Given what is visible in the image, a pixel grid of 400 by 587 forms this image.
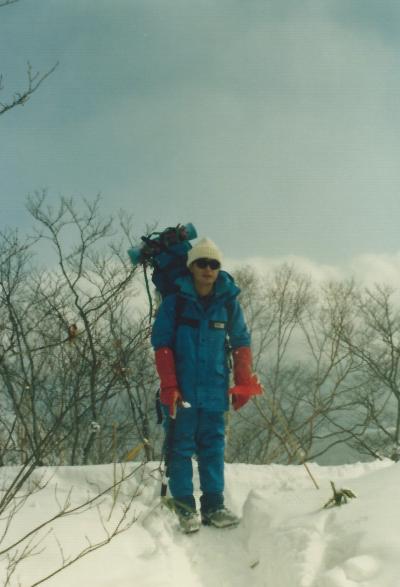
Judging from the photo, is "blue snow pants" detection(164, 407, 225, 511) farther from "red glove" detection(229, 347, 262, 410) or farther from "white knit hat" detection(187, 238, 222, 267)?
"white knit hat" detection(187, 238, 222, 267)

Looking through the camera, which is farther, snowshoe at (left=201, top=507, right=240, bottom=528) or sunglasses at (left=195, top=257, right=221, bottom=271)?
sunglasses at (left=195, top=257, right=221, bottom=271)

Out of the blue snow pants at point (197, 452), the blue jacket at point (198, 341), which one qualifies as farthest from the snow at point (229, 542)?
the blue jacket at point (198, 341)

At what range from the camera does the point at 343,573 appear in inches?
76.4

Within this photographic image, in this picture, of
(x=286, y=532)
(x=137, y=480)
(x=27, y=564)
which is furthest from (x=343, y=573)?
(x=137, y=480)

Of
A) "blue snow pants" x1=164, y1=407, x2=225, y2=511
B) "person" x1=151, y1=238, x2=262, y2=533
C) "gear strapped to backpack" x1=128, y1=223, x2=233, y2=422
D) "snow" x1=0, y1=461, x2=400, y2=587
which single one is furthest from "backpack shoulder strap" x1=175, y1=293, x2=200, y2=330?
"snow" x1=0, y1=461, x2=400, y2=587

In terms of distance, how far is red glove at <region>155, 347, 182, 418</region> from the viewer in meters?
3.01

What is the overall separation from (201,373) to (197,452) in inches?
22.7

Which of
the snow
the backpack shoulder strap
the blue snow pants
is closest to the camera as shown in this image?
the snow

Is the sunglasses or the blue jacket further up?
the sunglasses

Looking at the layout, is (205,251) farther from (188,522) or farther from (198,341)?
(188,522)

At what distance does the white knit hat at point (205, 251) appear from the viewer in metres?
3.30

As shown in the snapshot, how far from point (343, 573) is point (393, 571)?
221 millimetres

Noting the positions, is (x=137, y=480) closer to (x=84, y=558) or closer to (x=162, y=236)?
(x=84, y=558)

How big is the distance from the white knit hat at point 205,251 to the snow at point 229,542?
154 cm
